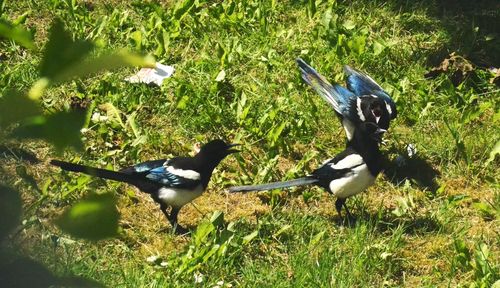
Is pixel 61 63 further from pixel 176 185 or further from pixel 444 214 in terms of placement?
pixel 444 214

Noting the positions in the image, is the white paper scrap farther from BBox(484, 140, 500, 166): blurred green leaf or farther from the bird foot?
BBox(484, 140, 500, 166): blurred green leaf

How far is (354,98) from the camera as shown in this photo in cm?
527

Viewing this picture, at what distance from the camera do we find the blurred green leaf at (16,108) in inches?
37.9

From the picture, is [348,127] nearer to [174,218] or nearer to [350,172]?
[350,172]

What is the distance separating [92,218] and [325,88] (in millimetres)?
4504

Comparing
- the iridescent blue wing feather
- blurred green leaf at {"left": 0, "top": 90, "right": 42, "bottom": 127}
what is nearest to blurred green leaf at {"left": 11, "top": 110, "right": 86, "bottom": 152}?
blurred green leaf at {"left": 0, "top": 90, "right": 42, "bottom": 127}

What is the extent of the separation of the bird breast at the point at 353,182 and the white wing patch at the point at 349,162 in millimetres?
38

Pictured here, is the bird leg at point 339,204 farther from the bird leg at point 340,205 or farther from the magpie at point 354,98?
the magpie at point 354,98

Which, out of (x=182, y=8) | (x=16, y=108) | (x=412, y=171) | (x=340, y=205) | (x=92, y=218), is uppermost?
(x=16, y=108)

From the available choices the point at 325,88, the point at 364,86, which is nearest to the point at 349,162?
the point at 325,88

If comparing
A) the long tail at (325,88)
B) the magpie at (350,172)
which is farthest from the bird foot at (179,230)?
the long tail at (325,88)

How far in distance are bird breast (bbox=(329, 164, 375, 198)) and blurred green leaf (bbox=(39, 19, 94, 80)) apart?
373 centimetres

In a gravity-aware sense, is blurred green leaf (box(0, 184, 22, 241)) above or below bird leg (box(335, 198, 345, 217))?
above

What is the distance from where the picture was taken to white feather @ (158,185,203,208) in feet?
14.7
